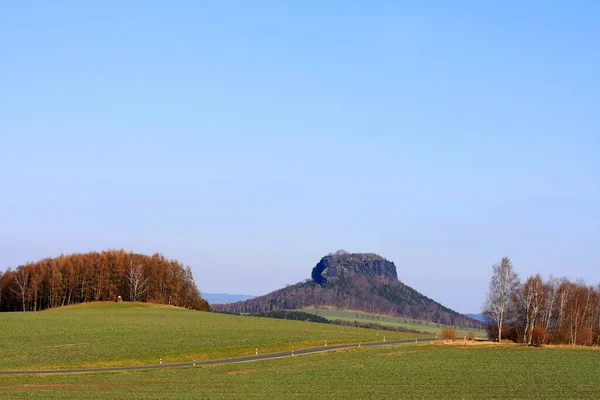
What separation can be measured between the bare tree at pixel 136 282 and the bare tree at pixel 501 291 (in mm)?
97829

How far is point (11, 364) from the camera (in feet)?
246

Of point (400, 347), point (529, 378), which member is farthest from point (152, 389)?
point (400, 347)

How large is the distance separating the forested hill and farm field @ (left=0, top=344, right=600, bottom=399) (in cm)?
10973

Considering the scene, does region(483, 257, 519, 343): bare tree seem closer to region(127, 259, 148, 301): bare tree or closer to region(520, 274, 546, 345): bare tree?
region(520, 274, 546, 345): bare tree

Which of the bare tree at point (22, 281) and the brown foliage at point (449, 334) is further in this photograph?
the bare tree at point (22, 281)

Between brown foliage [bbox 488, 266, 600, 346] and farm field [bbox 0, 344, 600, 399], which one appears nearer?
farm field [bbox 0, 344, 600, 399]

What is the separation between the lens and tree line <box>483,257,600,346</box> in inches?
4547

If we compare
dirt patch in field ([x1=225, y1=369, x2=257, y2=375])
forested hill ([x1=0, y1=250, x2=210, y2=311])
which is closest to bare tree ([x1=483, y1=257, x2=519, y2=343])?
dirt patch in field ([x1=225, y1=369, x2=257, y2=375])

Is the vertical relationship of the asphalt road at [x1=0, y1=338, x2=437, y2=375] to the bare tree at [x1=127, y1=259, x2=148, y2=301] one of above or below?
below

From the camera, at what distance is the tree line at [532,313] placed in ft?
379

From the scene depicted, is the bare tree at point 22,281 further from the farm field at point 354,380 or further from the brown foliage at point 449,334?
the farm field at point 354,380

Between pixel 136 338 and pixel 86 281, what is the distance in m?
88.6

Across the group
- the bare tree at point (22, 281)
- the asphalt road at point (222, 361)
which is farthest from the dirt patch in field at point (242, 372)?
the bare tree at point (22, 281)

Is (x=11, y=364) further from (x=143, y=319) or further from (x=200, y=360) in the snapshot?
(x=143, y=319)
